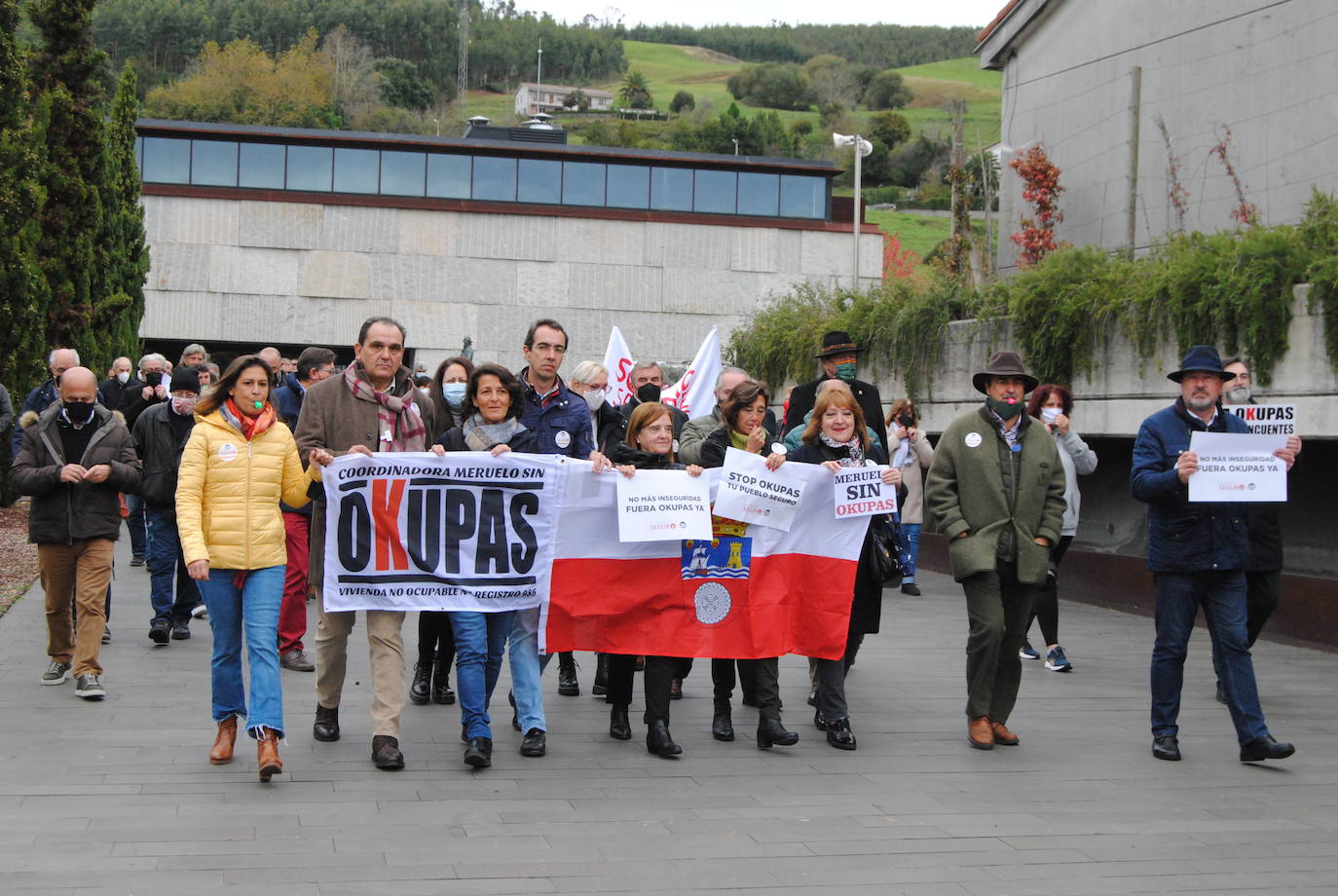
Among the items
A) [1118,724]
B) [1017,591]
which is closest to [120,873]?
[1017,591]

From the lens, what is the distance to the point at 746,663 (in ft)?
28.6

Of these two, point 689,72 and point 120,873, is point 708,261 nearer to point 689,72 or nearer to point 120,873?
point 120,873

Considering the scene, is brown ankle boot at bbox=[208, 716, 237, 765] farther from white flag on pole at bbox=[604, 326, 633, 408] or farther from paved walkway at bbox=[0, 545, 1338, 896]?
white flag on pole at bbox=[604, 326, 633, 408]

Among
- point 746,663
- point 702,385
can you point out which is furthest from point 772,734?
point 702,385

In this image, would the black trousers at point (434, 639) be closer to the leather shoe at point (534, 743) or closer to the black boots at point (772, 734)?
the leather shoe at point (534, 743)

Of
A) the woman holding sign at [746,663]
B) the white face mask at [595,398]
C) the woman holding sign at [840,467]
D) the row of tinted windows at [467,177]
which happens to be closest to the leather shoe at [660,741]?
the woman holding sign at [746,663]

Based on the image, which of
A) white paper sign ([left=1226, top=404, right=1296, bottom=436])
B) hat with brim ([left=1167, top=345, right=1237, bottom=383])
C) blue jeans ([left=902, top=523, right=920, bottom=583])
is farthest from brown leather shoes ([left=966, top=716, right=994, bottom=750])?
blue jeans ([left=902, top=523, right=920, bottom=583])

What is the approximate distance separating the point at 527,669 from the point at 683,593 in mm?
990

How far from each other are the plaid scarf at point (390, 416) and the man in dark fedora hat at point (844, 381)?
11.8ft

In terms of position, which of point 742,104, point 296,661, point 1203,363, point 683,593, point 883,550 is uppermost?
point 742,104

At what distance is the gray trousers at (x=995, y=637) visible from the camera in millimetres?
8305

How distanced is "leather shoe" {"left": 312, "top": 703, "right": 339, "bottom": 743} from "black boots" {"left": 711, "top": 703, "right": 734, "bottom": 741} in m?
2.11

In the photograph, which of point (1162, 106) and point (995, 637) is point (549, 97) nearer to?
point (1162, 106)

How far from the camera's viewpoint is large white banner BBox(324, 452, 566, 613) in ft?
25.8
